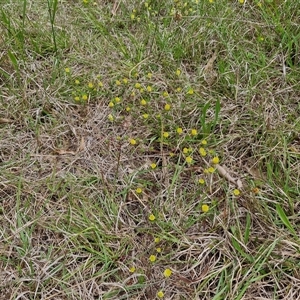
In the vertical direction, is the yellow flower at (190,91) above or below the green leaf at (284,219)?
above

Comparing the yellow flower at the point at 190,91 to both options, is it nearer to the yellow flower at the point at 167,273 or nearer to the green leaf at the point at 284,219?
the green leaf at the point at 284,219

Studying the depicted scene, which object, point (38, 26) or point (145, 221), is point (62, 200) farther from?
point (38, 26)

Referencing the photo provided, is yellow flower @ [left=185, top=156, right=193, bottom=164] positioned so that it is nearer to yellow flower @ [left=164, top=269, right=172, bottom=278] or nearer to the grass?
the grass

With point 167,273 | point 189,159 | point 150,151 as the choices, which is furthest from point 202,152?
point 167,273

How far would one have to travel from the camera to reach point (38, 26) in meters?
2.32

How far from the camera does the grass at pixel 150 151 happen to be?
151cm

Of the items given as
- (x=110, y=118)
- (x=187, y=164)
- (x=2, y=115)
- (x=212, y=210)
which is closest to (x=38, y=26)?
(x=2, y=115)

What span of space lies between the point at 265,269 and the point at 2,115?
128cm

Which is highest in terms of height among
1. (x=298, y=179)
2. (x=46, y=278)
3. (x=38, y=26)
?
(x=38, y=26)

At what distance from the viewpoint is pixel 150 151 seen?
6.08 feet

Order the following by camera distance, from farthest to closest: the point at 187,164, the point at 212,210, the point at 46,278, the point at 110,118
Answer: the point at 110,118 < the point at 187,164 < the point at 212,210 < the point at 46,278

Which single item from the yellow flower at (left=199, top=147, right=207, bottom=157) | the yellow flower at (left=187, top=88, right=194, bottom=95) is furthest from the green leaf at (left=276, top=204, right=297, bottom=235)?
the yellow flower at (left=187, top=88, right=194, bottom=95)

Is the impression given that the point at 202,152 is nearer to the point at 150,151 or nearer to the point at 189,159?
the point at 189,159

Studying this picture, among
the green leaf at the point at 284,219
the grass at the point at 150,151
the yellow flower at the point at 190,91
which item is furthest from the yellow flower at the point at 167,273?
the yellow flower at the point at 190,91
